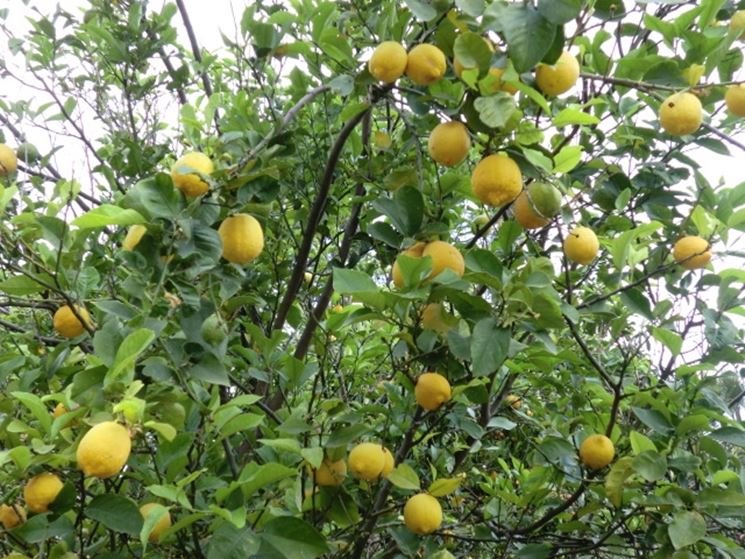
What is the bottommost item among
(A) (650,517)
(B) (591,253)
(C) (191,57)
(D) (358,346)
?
(A) (650,517)

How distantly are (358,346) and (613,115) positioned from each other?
1203 millimetres

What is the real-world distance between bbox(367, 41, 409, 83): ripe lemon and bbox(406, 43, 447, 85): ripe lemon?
2 cm

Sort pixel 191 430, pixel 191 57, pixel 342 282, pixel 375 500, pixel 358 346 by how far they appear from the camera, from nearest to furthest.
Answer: pixel 342 282, pixel 191 430, pixel 375 500, pixel 358 346, pixel 191 57

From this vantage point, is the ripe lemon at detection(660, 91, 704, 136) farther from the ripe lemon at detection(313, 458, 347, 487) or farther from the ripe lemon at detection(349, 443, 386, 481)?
the ripe lemon at detection(313, 458, 347, 487)

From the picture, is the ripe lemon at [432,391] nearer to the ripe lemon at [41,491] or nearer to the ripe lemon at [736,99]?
the ripe lemon at [41,491]

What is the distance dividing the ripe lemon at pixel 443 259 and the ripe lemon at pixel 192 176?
431mm

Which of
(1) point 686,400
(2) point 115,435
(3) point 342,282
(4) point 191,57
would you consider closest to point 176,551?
(2) point 115,435

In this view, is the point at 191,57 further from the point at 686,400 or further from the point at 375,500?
the point at 686,400

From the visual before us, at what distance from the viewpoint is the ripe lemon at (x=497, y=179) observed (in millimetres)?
1254

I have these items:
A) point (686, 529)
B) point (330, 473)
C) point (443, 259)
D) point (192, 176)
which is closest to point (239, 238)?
point (192, 176)

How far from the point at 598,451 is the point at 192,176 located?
1.13m

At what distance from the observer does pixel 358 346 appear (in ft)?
8.32

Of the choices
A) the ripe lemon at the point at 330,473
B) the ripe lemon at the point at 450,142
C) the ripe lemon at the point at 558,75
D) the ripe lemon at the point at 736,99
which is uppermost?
the ripe lemon at the point at 736,99

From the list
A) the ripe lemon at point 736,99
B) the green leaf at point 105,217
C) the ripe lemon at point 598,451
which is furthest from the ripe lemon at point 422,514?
the ripe lemon at point 736,99
